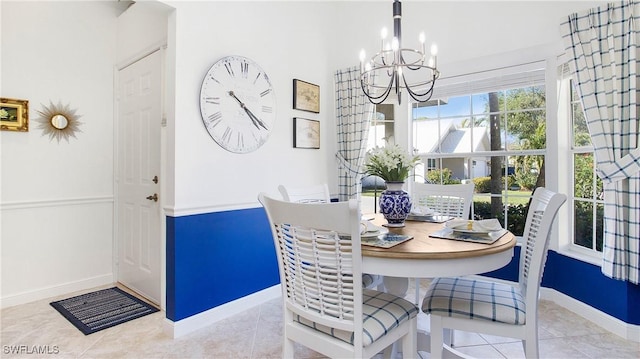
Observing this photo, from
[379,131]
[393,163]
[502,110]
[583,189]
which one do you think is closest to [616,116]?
[583,189]

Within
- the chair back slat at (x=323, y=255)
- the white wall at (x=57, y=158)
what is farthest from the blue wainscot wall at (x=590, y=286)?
the white wall at (x=57, y=158)

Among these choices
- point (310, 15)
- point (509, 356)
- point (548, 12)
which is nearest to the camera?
point (509, 356)

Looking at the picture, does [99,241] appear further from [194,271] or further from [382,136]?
[382,136]

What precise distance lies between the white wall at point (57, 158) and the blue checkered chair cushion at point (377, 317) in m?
2.75

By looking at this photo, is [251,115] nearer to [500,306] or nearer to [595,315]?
[500,306]

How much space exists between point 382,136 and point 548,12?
1778 mm

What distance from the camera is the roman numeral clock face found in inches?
99.1

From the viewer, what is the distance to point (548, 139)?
2773 millimetres

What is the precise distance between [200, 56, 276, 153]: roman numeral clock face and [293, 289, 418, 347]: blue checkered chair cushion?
5.41 ft

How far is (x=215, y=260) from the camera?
99.2 inches

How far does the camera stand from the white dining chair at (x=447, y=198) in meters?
2.53

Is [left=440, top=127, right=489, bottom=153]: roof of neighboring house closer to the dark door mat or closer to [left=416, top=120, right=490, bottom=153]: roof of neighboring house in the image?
[left=416, top=120, right=490, bottom=153]: roof of neighboring house

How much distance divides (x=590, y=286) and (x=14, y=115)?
474 centimetres

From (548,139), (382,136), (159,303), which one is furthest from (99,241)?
(548,139)
